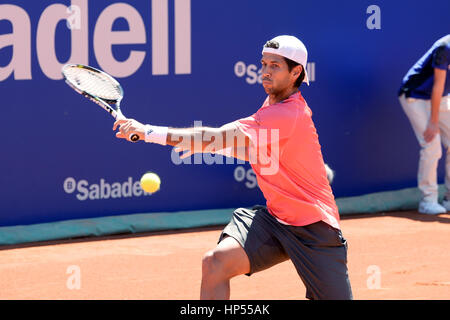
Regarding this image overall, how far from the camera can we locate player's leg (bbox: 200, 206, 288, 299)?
3637mm

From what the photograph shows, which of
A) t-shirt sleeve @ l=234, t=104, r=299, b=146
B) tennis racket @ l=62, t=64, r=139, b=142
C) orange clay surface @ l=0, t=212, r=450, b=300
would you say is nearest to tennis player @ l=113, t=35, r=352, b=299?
t-shirt sleeve @ l=234, t=104, r=299, b=146

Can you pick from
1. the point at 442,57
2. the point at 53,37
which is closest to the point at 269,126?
the point at 53,37

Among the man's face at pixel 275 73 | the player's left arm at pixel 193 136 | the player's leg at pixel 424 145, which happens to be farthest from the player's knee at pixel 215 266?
the player's leg at pixel 424 145

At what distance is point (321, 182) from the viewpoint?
3854 mm

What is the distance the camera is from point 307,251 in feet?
12.3

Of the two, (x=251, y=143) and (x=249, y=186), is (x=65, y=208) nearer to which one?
(x=249, y=186)

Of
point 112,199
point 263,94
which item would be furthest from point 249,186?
point 112,199

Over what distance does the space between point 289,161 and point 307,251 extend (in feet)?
1.33

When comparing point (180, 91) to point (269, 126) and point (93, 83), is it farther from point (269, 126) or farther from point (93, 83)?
point (269, 126)

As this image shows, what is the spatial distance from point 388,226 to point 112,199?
8.01ft

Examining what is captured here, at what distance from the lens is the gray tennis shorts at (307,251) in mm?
3717

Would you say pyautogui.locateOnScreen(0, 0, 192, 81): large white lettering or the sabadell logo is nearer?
pyautogui.locateOnScreen(0, 0, 192, 81): large white lettering

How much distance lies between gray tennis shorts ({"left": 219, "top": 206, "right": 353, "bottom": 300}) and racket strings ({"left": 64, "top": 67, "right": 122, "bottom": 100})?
39.4 inches

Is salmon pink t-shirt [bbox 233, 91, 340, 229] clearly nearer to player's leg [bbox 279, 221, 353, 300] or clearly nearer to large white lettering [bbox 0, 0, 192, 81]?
player's leg [bbox 279, 221, 353, 300]
